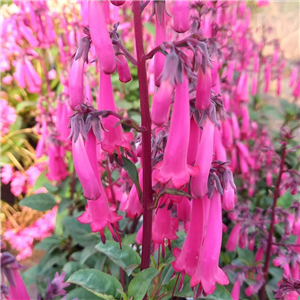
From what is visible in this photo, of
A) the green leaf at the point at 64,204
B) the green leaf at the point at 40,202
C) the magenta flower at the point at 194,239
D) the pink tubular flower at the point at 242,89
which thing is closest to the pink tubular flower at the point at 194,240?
the magenta flower at the point at 194,239

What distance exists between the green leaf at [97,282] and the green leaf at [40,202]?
0.84 metres

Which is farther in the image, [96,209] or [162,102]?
[96,209]

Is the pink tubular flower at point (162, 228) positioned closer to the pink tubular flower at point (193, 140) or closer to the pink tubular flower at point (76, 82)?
the pink tubular flower at point (193, 140)

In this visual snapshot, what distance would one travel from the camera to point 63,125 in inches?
53.6

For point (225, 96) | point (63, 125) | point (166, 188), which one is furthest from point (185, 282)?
point (225, 96)

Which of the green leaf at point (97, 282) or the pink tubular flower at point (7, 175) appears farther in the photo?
the pink tubular flower at point (7, 175)

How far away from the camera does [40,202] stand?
1.54m

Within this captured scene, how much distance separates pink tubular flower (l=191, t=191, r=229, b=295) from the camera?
2.12 feet

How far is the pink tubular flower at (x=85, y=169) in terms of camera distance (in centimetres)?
61

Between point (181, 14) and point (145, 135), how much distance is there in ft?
0.84

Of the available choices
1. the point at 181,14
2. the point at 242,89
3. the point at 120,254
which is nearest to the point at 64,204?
the point at 120,254

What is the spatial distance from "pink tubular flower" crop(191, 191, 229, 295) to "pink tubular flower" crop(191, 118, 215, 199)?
6cm

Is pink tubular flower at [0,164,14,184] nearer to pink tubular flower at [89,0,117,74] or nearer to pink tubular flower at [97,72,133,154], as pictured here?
pink tubular flower at [97,72,133,154]

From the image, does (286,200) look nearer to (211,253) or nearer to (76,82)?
(211,253)
